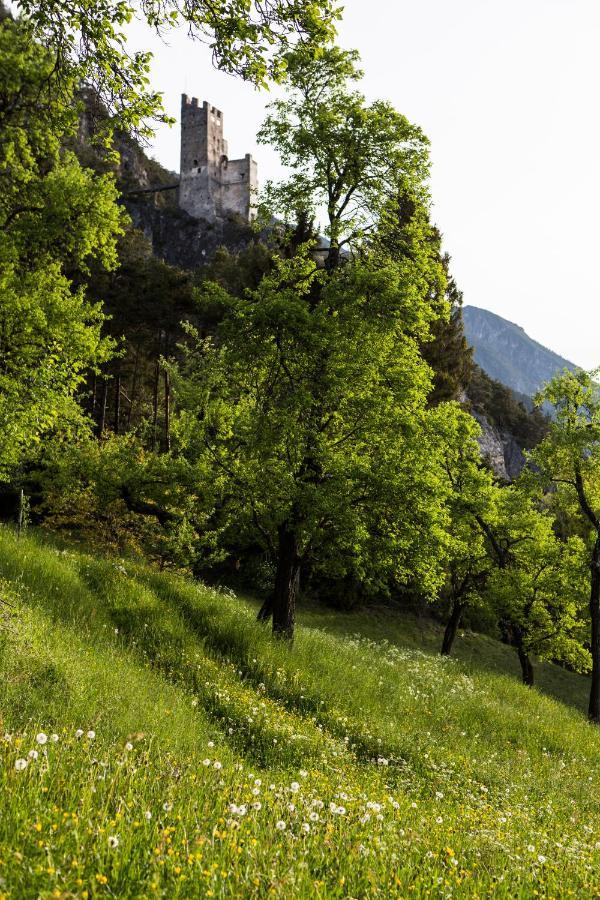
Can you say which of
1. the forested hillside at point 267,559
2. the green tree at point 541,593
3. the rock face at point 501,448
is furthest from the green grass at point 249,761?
the rock face at point 501,448

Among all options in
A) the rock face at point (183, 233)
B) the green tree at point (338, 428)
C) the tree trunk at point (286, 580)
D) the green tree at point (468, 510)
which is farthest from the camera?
the rock face at point (183, 233)

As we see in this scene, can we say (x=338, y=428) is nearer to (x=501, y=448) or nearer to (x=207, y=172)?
(x=501, y=448)

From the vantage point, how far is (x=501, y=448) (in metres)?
89.7

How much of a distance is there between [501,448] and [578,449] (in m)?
71.3

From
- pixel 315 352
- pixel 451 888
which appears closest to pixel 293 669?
pixel 315 352

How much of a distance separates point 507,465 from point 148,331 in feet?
237

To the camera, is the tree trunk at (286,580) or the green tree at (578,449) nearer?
the tree trunk at (286,580)

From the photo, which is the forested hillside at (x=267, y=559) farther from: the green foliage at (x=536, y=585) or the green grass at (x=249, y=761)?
the green foliage at (x=536, y=585)

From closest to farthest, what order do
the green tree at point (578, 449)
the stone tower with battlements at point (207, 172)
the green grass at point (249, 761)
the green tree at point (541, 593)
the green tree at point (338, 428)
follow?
1. the green grass at point (249, 761)
2. the green tree at point (338, 428)
3. the green tree at point (578, 449)
4. the green tree at point (541, 593)
5. the stone tower with battlements at point (207, 172)

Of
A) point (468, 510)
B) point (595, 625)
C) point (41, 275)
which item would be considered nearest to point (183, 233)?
point (468, 510)

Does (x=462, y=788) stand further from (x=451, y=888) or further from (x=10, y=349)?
(x=10, y=349)

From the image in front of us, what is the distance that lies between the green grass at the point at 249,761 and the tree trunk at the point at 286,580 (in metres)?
0.70

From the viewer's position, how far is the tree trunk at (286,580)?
545 inches

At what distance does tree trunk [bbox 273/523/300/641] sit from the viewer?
1384 cm
